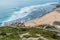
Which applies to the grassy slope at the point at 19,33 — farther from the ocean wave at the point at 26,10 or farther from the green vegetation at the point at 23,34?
the ocean wave at the point at 26,10

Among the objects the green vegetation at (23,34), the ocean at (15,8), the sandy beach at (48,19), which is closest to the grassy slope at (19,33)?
the green vegetation at (23,34)

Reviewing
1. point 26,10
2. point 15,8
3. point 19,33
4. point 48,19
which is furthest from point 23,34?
point 15,8

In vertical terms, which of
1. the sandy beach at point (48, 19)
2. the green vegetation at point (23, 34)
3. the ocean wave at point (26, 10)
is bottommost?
the green vegetation at point (23, 34)

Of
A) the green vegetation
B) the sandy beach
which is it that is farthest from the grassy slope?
the sandy beach

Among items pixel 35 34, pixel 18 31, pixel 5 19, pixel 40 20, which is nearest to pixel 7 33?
pixel 18 31

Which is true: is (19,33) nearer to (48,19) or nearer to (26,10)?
(48,19)

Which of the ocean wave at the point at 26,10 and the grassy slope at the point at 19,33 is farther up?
the ocean wave at the point at 26,10

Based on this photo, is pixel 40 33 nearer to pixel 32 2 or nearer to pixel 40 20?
pixel 40 20

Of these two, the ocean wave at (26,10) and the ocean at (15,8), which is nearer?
the ocean at (15,8)

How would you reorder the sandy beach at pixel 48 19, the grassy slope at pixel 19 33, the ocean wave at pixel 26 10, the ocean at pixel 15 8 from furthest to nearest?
the ocean wave at pixel 26 10 → the ocean at pixel 15 8 → the sandy beach at pixel 48 19 → the grassy slope at pixel 19 33
